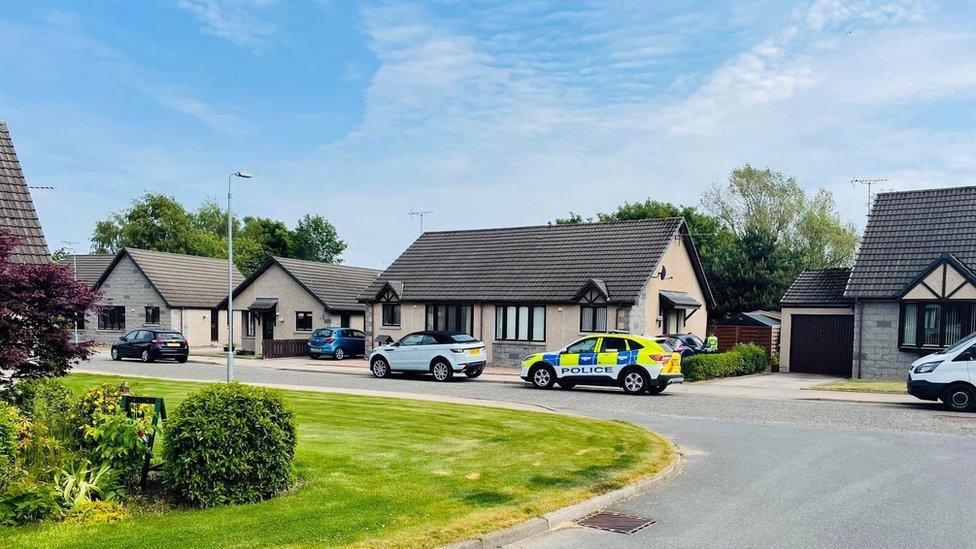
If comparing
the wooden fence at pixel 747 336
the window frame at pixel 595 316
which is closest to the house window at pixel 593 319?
the window frame at pixel 595 316

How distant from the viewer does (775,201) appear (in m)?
57.0

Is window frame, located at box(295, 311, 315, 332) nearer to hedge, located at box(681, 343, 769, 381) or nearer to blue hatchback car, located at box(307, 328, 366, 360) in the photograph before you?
blue hatchback car, located at box(307, 328, 366, 360)

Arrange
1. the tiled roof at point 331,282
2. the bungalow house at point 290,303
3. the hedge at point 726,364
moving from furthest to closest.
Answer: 1. the tiled roof at point 331,282
2. the bungalow house at point 290,303
3. the hedge at point 726,364

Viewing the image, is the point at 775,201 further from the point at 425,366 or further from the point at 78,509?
the point at 78,509

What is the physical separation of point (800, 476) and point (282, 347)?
32959 millimetres

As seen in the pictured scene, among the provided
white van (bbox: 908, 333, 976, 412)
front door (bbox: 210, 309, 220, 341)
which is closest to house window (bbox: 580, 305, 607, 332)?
white van (bbox: 908, 333, 976, 412)

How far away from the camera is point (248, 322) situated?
4559 centimetres

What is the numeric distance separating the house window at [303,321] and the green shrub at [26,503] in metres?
36.3

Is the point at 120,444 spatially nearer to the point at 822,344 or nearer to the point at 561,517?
the point at 561,517

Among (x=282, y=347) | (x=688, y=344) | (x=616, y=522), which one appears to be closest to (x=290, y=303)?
(x=282, y=347)

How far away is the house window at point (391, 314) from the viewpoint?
1473 inches

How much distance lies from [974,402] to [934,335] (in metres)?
9.85

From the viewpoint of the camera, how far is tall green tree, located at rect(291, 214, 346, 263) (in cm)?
9088

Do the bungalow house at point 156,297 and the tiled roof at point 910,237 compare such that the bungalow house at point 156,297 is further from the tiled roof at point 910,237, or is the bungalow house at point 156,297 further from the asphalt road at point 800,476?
the tiled roof at point 910,237
